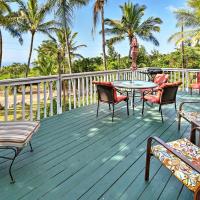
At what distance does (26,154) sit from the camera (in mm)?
2994

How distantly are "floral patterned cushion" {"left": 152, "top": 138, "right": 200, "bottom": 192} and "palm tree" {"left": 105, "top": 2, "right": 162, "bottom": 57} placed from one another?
19.0m

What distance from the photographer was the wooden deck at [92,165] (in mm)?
2186

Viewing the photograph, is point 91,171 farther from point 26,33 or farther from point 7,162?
point 26,33

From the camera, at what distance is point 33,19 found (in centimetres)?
2023

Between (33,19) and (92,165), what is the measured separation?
793 inches

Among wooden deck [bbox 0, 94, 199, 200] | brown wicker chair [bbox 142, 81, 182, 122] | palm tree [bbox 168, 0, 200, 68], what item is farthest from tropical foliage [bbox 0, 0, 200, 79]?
wooden deck [bbox 0, 94, 199, 200]

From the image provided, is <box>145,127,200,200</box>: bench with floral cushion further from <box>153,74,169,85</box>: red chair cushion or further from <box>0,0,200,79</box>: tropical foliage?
<box>0,0,200,79</box>: tropical foliage

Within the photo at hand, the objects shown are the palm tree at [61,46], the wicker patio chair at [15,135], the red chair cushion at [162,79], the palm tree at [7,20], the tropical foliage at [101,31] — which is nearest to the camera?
the wicker patio chair at [15,135]

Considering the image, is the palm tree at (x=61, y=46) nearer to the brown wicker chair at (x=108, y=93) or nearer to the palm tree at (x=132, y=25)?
the palm tree at (x=132, y=25)

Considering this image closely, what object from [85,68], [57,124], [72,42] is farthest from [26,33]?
[57,124]

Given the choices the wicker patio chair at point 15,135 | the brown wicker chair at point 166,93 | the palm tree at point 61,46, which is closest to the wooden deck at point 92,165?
the wicker patio chair at point 15,135

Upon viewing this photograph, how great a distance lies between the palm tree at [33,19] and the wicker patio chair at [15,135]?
1840 centimetres

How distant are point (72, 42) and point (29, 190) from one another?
23.9 meters

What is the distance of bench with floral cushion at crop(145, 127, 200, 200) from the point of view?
5.67 ft
